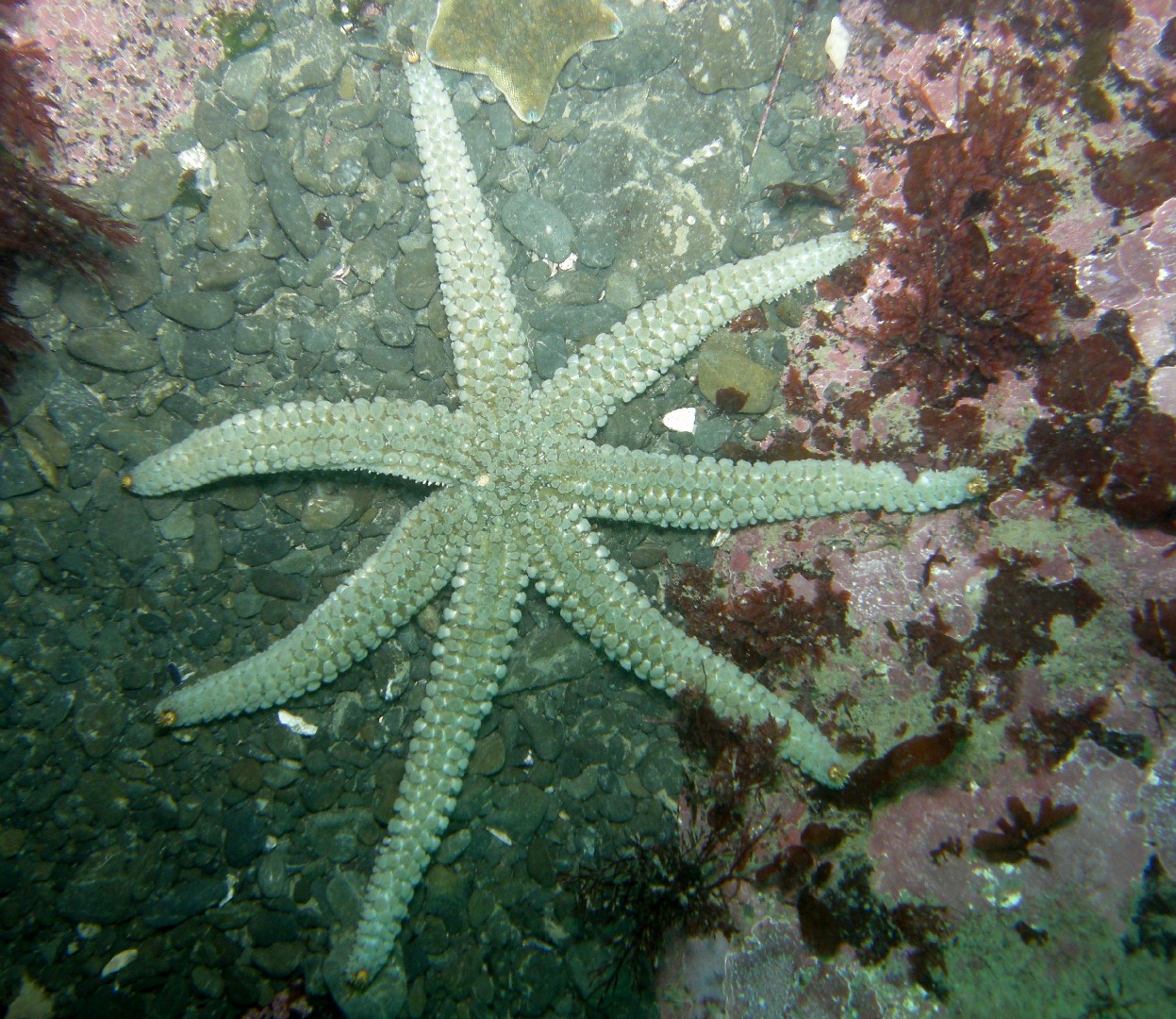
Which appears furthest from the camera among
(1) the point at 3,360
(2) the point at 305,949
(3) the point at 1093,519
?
(2) the point at 305,949

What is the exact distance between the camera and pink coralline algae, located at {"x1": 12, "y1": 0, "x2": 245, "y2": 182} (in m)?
3.96

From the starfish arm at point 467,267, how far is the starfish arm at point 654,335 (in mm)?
301

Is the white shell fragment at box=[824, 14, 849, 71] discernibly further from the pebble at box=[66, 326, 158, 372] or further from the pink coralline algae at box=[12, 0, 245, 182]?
the pebble at box=[66, 326, 158, 372]

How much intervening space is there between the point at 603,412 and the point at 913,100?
296 centimetres

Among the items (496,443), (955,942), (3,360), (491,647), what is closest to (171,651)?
(3,360)

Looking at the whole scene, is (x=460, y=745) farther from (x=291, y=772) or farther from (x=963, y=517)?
(x=963, y=517)

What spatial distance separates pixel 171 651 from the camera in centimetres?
481

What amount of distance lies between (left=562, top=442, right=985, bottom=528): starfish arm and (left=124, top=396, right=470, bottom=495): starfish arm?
88 centimetres

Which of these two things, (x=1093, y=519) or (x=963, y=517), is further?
(x=963, y=517)

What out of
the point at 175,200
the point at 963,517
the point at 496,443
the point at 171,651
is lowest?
the point at 171,651

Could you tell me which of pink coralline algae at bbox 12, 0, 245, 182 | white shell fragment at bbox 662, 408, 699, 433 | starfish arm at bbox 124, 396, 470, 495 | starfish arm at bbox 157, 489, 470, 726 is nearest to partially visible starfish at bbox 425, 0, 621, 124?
pink coralline algae at bbox 12, 0, 245, 182

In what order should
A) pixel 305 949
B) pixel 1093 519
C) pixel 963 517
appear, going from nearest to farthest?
pixel 1093 519 < pixel 963 517 < pixel 305 949

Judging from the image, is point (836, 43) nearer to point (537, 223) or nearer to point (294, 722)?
point (537, 223)

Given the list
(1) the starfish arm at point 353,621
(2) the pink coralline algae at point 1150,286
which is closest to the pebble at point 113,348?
(1) the starfish arm at point 353,621
